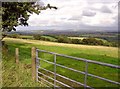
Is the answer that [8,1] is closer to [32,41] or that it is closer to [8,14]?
[8,14]

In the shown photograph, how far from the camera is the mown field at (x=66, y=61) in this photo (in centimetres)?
894

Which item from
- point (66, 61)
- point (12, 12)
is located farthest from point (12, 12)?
point (66, 61)

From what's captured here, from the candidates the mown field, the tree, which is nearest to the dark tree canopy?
the tree

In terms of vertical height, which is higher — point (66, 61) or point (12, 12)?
point (12, 12)

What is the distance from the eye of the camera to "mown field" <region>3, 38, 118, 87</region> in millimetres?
8941

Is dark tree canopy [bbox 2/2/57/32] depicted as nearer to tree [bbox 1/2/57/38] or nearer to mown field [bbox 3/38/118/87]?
tree [bbox 1/2/57/38]

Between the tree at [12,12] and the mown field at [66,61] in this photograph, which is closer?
the mown field at [66,61]

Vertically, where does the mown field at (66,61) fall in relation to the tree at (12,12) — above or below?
below

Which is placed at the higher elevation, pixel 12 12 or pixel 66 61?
pixel 12 12

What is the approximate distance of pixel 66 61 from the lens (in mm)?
17562

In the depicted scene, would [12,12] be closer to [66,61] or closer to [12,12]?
[12,12]

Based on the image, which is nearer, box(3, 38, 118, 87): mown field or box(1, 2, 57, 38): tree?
box(3, 38, 118, 87): mown field

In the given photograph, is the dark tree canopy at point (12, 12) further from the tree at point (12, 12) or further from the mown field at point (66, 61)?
the mown field at point (66, 61)

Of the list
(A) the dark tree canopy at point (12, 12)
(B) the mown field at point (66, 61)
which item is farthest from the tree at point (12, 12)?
(B) the mown field at point (66, 61)
